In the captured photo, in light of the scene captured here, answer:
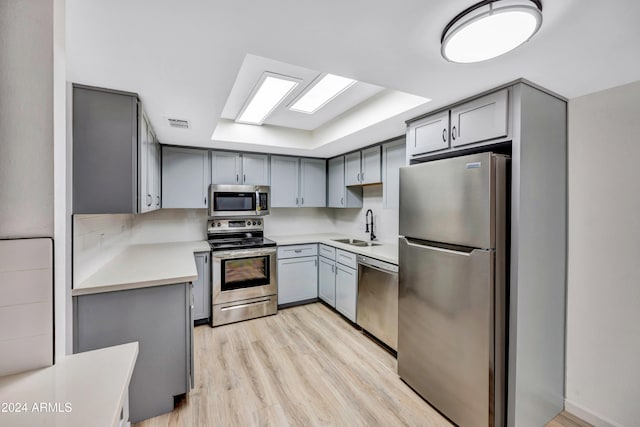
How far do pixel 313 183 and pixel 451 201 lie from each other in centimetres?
261

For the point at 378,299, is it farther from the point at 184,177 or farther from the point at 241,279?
the point at 184,177

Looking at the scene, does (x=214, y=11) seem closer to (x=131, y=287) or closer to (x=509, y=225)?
(x=131, y=287)

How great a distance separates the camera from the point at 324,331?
9.80 ft

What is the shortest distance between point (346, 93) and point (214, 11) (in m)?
1.46

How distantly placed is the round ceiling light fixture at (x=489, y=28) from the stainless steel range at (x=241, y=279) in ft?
9.17

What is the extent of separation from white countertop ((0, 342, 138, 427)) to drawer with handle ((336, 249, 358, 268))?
2.29 metres

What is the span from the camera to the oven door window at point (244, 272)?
10.3ft

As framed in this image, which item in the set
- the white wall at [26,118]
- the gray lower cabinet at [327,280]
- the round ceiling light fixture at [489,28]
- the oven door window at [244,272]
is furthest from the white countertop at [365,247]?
the white wall at [26,118]

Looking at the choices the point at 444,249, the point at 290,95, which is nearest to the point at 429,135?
the point at 444,249

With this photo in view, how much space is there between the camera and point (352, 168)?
11.7 ft

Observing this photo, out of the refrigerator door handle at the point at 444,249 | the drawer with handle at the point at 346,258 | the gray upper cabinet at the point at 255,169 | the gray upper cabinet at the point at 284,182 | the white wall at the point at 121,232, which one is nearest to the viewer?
the refrigerator door handle at the point at 444,249

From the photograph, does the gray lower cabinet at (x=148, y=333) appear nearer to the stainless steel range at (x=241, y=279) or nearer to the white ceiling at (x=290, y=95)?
the stainless steel range at (x=241, y=279)

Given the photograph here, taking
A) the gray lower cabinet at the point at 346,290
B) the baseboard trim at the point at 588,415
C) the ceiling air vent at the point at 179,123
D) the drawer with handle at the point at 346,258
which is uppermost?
the ceiling air vent at the point at 179,123

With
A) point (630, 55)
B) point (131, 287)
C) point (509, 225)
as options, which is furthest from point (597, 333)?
point (131, 287)
